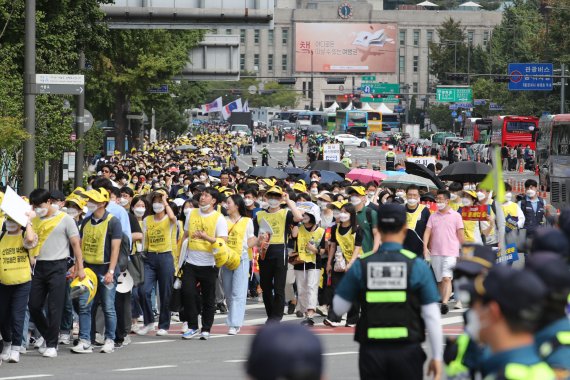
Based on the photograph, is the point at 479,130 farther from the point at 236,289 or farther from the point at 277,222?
the point at 236,289

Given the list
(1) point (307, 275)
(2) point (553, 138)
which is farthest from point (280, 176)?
(2) point (553, 138)

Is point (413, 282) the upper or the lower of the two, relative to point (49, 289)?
upper

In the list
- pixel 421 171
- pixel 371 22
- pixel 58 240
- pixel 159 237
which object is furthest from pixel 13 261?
pixel 371 22

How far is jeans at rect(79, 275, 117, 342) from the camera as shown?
14.5m

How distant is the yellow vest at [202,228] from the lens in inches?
606

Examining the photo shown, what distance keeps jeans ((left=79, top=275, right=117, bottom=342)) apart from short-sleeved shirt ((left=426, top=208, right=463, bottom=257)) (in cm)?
488

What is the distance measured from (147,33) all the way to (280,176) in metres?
21.3

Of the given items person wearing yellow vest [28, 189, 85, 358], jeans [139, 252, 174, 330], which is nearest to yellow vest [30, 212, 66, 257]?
person wearing yellow vest [28, 189, 85, 358]

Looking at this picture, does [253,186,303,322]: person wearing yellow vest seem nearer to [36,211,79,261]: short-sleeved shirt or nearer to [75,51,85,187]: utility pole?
[36,211,79,261]: short-sleeved shirt

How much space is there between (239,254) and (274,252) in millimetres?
709

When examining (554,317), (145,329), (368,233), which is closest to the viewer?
(554,317)

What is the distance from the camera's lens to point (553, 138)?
169ft

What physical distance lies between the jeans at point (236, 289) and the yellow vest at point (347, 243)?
1.32 metres

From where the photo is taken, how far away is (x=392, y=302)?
845 centimetres
